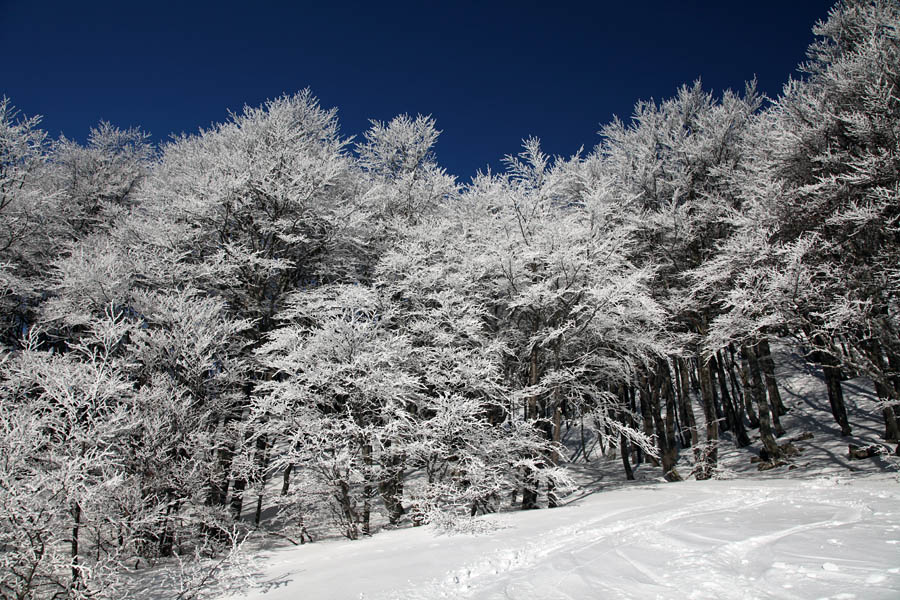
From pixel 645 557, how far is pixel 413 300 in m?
8.78

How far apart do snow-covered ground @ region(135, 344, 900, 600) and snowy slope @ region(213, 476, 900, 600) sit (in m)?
0.02

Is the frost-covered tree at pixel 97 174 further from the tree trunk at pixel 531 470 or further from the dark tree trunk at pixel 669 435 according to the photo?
the dark tree trunk at pixel 669 435

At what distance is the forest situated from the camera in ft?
29.5

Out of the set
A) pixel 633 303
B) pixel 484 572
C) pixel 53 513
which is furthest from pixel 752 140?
pixel 53 513

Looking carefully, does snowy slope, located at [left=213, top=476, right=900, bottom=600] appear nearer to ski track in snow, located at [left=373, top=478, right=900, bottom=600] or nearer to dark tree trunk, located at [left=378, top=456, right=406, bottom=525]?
ski track in snow, located at [left=373, top=478, right=900, bottom=600]

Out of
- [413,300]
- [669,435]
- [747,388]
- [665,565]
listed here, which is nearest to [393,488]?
[413,300]

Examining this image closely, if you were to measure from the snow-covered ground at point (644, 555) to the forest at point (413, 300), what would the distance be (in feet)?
4.84

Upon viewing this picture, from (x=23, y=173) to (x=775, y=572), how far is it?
18865mm

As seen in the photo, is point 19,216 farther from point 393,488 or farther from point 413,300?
point 393,488

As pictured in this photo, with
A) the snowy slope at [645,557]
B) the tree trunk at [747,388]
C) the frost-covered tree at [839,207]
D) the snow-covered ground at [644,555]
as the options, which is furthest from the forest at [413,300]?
the snowy slope at [645,557]

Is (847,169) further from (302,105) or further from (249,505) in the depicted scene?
(249,505)

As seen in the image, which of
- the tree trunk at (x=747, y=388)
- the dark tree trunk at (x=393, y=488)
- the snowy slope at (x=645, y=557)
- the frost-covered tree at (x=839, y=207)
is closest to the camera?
the snowy slope at (x=645, y=557)

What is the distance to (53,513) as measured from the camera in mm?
4930

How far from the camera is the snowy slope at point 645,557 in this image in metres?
3.50
